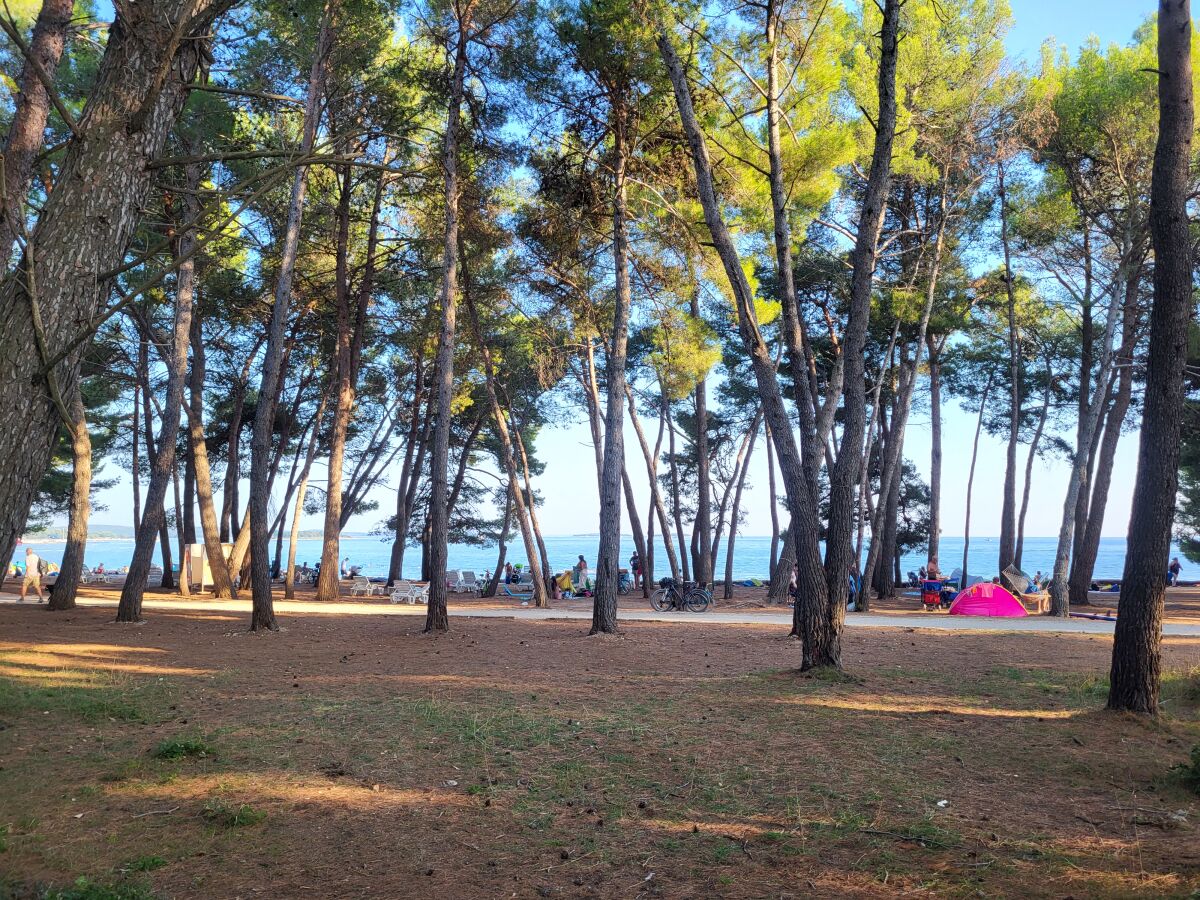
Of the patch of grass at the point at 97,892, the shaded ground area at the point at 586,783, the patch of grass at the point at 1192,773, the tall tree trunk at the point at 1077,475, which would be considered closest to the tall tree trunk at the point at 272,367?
the shaded ground area at the point at 586,783

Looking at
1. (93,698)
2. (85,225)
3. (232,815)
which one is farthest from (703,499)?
(85,225)

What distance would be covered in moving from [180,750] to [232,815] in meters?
1.06

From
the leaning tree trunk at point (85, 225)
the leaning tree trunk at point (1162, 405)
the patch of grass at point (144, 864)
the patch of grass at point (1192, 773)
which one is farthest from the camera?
the leaning tree trunk at point (1162, 405)

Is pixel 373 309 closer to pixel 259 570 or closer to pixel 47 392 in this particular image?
pixel 259 570

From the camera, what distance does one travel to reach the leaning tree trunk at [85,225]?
5.86 ft

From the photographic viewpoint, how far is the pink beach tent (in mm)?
14391

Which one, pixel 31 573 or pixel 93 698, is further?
pixel 31 573

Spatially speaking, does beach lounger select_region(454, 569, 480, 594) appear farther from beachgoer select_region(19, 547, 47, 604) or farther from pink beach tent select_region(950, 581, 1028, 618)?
pink beach tent select_region(950, 581, 1028, 618)

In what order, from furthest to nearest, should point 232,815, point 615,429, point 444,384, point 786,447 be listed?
point 444,384 → point 615,429 → point 786,447 → point 232,815

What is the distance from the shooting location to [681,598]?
15.3m

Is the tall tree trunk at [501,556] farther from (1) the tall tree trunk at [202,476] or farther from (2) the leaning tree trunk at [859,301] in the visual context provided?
(2) the leaning tree trunk at [859,301]

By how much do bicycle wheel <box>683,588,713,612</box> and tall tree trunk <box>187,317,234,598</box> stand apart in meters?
9.40

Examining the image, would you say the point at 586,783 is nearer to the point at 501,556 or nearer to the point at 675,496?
the point at 501,556

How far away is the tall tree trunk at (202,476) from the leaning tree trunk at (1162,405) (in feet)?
48.8
